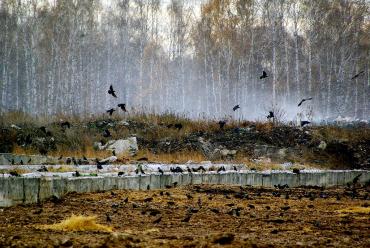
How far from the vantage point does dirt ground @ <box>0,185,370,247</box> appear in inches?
139

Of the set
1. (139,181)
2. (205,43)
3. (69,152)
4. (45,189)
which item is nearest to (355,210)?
(139,181)

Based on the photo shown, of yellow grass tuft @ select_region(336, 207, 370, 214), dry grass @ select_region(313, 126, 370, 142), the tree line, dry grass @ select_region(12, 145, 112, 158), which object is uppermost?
the tree line

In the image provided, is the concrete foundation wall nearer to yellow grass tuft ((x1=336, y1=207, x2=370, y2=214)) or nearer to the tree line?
yellow grass tuft ((x1=336, y1=207, x2=370, y2=214))

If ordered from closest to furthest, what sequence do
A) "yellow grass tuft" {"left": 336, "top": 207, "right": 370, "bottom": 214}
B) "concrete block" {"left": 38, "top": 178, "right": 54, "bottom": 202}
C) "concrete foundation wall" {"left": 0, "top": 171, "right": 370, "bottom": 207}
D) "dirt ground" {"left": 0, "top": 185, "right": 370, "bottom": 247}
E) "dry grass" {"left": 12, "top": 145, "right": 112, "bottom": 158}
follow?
"dirt ground" {"left": 0, "top": 185, "right": 370, "bottom": 247} < "yellow grass tuft" {"left": 336, "top": 207, "right": 370, "bottom": 214} < "concrete foundation wall" {"left": 0, "top": 171, "right": 370, "bottom": 207} < "concrete block" {"left": 38, "top": 178, "right": 54, "bottom": 202} < "dry grass" {"left": 12, "top": 145, "right": 112, "bottom": 158}

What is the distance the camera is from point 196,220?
5.31 m

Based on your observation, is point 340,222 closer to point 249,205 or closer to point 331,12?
point 249,205

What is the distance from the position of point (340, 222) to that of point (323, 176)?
19.8ft

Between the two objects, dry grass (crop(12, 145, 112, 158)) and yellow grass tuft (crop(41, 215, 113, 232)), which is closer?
yellow grass tuft (crop(41, 215, 113, 232))

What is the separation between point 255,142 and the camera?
17.4 metres

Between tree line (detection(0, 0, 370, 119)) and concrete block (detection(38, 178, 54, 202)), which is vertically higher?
tree line (detection(0, 0, 370, 119))

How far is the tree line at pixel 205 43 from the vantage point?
35750 millimetres

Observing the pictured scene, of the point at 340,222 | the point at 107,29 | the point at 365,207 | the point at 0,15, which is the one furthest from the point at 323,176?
the point at 107,29

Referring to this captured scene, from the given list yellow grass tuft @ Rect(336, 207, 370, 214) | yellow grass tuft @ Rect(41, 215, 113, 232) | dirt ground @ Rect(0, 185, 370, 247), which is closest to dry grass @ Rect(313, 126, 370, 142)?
dirt ground @ Rect(0, 185, 370, 247)

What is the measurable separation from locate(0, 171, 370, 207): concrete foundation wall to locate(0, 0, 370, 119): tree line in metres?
22.3
